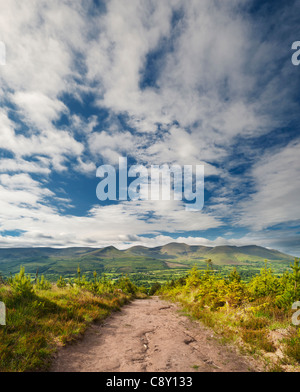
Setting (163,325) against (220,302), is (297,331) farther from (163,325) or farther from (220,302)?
(163,325)

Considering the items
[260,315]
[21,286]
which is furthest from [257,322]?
[21,286]

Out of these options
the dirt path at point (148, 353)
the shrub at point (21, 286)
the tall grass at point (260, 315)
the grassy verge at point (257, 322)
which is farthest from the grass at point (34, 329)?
the tall grass at point (260, 315)

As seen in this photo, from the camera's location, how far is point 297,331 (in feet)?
23.7

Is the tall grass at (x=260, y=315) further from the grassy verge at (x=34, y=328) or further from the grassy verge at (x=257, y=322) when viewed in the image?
the grassy verge at (x=34, y=328)

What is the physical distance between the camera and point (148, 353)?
7191 mm

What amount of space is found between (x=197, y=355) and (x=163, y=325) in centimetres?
524

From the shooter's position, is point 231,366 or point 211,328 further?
point 211,328

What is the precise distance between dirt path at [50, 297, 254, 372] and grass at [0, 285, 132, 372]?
504mm
